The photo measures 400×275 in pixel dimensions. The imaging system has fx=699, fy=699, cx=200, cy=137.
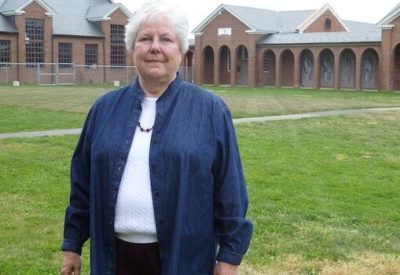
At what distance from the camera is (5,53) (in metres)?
54.5

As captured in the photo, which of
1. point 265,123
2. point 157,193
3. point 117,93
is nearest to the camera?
point 157,193

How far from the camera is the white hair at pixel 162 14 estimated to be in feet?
10.3

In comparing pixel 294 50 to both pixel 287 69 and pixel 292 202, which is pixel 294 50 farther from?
pixel 292 202

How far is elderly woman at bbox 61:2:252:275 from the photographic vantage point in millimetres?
3102

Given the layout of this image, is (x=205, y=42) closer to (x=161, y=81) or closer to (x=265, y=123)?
(x=265, y=123)

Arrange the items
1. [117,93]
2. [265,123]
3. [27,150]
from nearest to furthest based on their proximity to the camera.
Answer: [117,93]
[27,150]
[265,123]

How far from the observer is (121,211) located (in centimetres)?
318

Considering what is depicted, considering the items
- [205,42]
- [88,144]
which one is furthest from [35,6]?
[88,144]

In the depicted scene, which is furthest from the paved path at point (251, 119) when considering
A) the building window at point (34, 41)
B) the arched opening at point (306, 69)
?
the building window at point (34, 41)

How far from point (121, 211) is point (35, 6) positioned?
55.1m

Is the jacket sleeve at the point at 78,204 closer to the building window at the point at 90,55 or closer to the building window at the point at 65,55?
the building window at the point at 65,55

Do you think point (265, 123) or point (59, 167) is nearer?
point (59, 167)

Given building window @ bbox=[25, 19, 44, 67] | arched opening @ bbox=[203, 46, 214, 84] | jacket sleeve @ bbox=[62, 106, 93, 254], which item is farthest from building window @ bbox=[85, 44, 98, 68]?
jacket sleeve @ bbox=[62, 106, 93, 254]

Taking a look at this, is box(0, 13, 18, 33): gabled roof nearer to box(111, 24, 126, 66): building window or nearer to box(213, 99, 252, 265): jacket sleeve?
box(111, 24, 126, 66): building window
